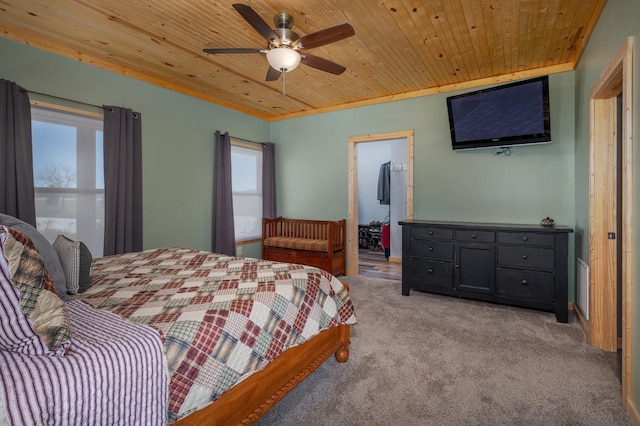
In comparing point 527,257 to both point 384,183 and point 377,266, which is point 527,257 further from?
point 384,183

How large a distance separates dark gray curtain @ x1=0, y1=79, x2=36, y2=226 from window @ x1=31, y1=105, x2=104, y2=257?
0.14 m

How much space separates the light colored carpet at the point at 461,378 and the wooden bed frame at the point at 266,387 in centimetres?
16

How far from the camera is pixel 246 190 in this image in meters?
5.04

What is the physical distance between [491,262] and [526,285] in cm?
37

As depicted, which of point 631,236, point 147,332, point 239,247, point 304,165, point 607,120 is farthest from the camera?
point 304,165

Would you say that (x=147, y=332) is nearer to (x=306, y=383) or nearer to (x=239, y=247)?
(x=306, y=383)

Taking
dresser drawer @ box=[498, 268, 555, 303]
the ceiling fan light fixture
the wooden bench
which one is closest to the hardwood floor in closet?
the wooden bench

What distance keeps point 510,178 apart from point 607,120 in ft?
4.21

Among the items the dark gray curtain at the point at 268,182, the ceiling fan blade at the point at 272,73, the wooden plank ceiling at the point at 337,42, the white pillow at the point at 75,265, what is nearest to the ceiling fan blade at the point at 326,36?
the wooden plank ceiling at the point at 337,42

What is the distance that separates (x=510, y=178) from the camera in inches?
146

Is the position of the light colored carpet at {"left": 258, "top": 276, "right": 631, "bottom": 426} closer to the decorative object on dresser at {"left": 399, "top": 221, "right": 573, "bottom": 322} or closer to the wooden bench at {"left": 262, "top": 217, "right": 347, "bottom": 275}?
the decorative object on dresser at {"left": 399, "top": 221, "right": 573, "bottom": 322}

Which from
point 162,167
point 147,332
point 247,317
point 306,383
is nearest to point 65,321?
point 147,332

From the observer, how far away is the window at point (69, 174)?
291 cm

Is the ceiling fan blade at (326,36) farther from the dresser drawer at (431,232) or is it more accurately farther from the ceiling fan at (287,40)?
the dresser drawer at (431,232)
